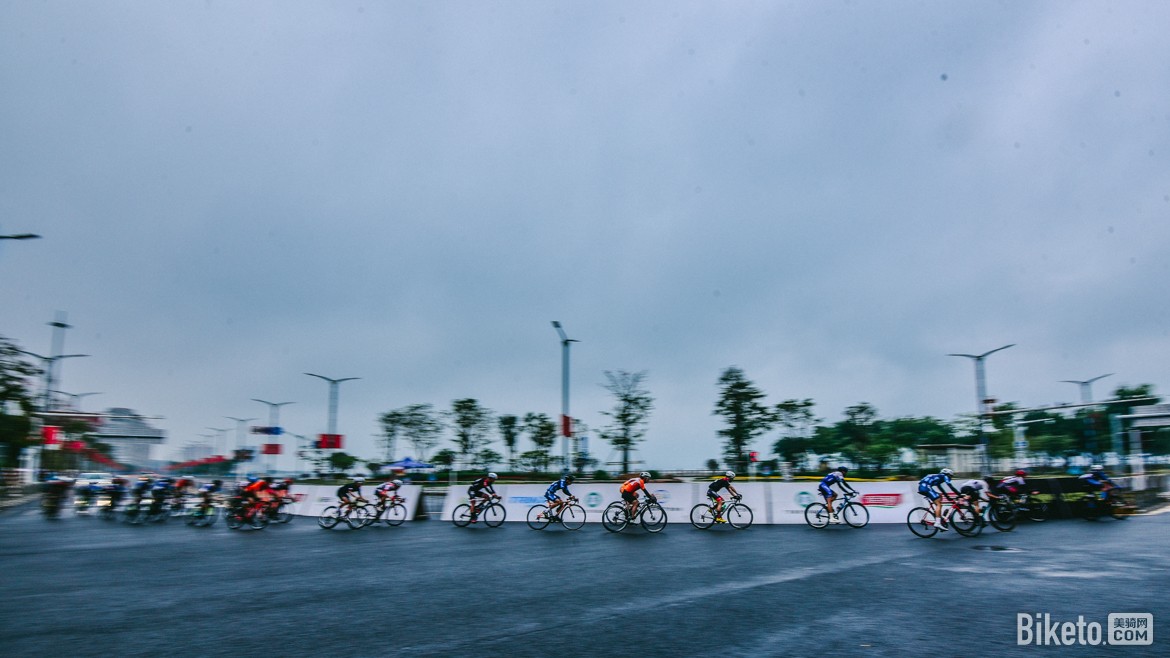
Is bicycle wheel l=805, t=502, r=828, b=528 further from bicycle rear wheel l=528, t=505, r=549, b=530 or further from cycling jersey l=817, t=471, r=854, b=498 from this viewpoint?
bicycle rear wheel l=528, t=505, r=549, b=530

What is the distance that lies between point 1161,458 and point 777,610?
125m

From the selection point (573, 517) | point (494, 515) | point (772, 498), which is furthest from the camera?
point (494, 515)

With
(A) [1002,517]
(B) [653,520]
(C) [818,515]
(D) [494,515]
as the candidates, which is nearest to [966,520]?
(A) [1002,517]

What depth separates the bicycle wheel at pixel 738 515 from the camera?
71.3ft

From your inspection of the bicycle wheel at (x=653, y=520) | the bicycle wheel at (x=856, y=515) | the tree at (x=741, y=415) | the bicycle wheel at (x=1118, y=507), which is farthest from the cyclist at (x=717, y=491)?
the tree at (x=741, y=415)

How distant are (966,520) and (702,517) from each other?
703 centimetres

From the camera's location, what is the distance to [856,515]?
21.3 meters

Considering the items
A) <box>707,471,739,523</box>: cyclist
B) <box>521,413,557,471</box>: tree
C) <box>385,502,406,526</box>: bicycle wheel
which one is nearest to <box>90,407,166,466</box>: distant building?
<box>521,413,557,471</box>: tree

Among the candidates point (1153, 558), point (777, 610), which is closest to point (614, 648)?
point (777, 610)

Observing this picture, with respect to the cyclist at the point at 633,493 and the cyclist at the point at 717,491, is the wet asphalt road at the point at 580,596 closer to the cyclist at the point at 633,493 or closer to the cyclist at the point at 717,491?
the cyclist at the point at 633,493

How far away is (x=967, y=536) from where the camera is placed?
18.0 metres

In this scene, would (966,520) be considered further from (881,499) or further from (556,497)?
(556,497)

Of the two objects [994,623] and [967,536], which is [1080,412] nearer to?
[967,536]

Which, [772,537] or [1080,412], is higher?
[1080,412]
